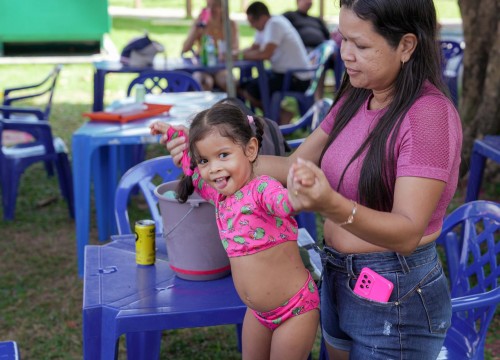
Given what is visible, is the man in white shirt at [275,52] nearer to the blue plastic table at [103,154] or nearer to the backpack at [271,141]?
the blue plastic table at [103,154]

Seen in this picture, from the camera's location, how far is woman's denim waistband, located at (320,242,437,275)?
173 centimetres

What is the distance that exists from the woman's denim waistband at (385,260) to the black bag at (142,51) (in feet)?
18.0

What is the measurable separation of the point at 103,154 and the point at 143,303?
9.86 ft

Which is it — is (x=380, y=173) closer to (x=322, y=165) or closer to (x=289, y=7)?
(x=322, y=165)

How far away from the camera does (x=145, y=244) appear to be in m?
2.29

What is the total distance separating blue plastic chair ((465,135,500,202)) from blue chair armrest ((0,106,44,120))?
10.8 feet

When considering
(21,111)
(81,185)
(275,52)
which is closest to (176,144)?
(81,185)

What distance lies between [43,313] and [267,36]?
184 inches

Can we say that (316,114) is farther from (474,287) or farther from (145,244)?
(145,244)

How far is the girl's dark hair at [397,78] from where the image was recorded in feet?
5.38

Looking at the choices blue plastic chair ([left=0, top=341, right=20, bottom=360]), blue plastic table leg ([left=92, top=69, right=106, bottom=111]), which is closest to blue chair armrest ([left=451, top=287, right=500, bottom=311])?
→ blue plastic chair ([left=0, top=341, right=20, bottom=360])

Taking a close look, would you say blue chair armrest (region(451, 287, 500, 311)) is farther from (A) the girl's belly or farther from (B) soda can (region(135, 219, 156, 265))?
(B) soda can (region(135, 219, 156, 265))

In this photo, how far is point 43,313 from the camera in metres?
4.01

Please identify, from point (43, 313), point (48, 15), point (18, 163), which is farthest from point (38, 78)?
point (43, 313)
